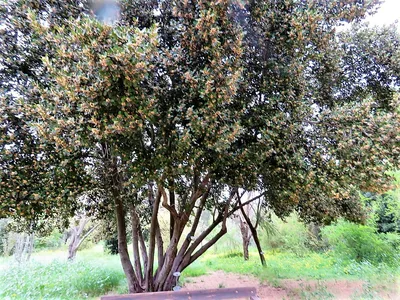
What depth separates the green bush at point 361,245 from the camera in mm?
7248

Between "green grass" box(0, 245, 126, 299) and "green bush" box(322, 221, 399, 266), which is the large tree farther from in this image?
"green bush" box(322, 221, 399, 266)

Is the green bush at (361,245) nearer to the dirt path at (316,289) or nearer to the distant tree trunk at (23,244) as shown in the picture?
the dirt path at (316,289)

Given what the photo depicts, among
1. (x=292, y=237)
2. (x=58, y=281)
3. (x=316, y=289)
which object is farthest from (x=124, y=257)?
(x=292, y=237)

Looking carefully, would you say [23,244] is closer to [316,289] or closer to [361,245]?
[316,289]

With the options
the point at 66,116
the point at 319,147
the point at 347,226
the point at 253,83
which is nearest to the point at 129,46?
the point at 66,116

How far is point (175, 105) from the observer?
334 cm

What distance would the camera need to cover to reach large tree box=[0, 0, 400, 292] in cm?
277

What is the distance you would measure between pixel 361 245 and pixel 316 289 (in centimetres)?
361

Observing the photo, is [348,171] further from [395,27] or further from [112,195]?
[112,195]

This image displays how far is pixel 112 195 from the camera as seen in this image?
450 cm

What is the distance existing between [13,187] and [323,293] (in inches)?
209

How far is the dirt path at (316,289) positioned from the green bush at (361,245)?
2.32m

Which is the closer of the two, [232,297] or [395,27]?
[232,297]

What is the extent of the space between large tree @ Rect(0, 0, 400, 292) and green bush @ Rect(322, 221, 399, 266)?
4.87 m
